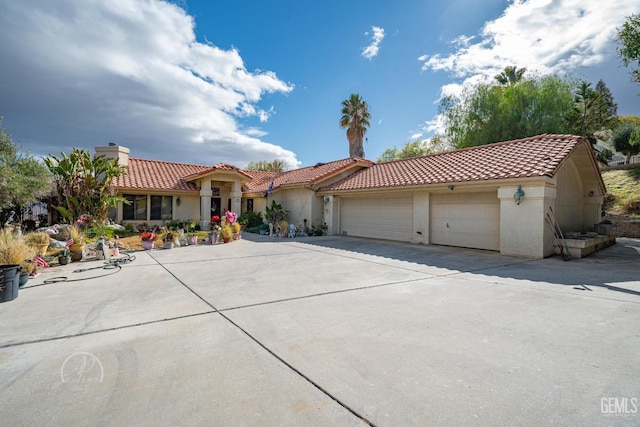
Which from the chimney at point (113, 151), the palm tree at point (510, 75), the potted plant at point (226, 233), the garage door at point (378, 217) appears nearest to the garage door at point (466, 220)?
the garage door at point (378, 217)

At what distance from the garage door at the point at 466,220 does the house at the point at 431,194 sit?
0.13 ft

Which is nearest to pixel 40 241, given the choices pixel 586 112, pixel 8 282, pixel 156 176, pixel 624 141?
pixel 8 282

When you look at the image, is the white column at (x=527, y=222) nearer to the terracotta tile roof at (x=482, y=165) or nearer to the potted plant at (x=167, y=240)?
the terracotta tile roof at (x=482, y=165)

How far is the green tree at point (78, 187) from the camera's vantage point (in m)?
12.4

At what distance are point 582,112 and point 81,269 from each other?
127 feet

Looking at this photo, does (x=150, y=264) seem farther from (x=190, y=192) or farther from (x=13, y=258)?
(x=190, y=192)

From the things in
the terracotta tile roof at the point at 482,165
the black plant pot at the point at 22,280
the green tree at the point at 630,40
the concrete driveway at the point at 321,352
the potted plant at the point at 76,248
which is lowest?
the concrete driveway at the point at 321,352

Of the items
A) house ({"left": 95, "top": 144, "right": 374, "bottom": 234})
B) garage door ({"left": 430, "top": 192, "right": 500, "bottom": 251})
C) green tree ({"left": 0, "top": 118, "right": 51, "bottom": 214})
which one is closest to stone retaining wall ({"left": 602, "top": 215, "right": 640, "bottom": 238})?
garage door ({"left": 430, "top": 192, "right": 500, "bottom": 251})

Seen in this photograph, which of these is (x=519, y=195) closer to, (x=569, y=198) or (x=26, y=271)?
(x=569, y=198)

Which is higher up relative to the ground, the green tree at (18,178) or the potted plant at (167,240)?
the green tree at (18,178)

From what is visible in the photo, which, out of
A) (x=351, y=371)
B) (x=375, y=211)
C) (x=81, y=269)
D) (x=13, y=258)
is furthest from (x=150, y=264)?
(x=375, y=211)

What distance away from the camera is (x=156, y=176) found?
2002 centimetres

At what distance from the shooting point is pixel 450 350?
3.38 m

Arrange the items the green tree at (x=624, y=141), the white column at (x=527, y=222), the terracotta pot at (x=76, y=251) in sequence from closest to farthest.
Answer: the terracotta pot at (x=76, y=251) < the white column at (x=527, y=222) < the green tree at (x=624, y=141)
